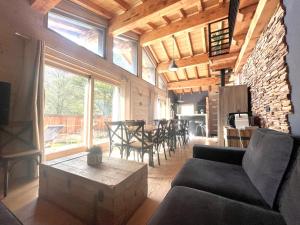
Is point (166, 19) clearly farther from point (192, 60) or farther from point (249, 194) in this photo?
point (249, 194)

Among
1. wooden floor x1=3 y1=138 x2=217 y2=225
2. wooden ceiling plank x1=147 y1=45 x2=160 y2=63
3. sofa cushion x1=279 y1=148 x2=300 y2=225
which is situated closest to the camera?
sofa cushion x1=279 y1=148 x2=300 y2=225

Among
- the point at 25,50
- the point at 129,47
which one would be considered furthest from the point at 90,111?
the point at 129,47

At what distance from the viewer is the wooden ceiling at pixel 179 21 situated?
2571mm

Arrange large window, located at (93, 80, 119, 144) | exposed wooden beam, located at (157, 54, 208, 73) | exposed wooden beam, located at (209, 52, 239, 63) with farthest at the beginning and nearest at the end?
exposed wooden beam, located at (157, 54, 208, 73)
large window, located at (93, 80, 119, 144)
exposed wooden beam, located at (209, 52, 239, 63)

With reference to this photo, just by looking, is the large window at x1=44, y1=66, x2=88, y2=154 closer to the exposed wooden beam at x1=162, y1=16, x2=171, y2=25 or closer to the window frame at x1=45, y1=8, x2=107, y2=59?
the window frame at x1=45, y1=8, x2=107, y2=59

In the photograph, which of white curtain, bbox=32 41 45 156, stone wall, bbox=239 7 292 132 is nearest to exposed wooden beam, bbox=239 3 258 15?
stone wall, bbox=239 7 292 132

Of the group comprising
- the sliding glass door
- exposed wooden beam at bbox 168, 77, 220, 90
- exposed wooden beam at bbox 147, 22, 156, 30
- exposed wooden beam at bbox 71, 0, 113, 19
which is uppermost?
exposed wooden beam at bbox 147, 22, 156, 30

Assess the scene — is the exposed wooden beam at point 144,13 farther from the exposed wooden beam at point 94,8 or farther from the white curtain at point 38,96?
the white curtain at point 38,96

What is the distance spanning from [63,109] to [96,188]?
2408 millimetres

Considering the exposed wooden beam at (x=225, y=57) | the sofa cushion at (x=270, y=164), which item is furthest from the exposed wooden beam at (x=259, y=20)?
the sofa cushion at (x=270, y=164)

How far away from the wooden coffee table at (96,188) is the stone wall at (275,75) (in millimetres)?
1638

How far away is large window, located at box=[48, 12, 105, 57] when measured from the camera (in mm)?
3053

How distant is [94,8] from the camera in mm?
3717

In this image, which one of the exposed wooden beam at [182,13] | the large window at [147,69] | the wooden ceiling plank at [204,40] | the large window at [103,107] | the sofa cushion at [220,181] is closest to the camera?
the sofa cushion at [220,181]
